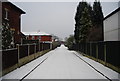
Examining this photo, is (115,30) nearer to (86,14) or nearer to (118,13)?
(118,13)

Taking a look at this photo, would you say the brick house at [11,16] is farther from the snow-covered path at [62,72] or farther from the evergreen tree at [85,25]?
the evergreen tree at [85,25]

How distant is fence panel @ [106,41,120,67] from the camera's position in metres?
11.4

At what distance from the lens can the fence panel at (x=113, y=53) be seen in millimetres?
11406

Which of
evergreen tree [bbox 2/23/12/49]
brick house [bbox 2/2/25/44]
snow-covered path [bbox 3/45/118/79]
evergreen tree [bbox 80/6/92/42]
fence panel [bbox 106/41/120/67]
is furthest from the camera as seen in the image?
evergreen tree [bbox 80/6/92/42]

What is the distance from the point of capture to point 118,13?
64.0ft

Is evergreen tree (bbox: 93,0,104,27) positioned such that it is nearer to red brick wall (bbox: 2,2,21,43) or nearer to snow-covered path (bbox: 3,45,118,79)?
red brick wall (bbox: 2,2,21,43)

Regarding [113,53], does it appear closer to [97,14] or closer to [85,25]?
[85,25]

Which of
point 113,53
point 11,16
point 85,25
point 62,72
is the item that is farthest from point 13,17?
point 113,53

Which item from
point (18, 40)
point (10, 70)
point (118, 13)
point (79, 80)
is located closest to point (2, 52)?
point (10, 70)

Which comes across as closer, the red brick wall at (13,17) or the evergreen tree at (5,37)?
the evergreen tree at (5,37)

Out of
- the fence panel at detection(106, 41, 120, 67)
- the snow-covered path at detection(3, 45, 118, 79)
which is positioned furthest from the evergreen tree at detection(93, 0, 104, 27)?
the snow-covered path at detection(3, 45, 118, 79)

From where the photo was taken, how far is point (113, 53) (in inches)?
488

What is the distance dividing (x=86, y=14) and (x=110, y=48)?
24822mm

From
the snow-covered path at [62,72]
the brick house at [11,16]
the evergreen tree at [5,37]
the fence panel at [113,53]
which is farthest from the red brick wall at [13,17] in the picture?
the fence panel at [113,53]
